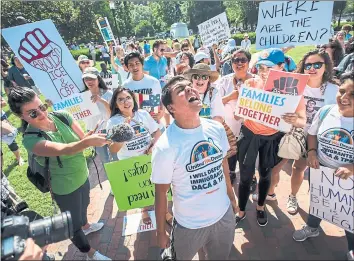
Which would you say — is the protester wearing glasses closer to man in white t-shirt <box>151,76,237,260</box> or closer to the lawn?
man in white t-shirt <box>151,76,237,260</box>

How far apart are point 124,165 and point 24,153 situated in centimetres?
481

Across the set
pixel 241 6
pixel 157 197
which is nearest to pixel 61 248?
pixel 157 197

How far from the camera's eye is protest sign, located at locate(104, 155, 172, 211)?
9.35ft

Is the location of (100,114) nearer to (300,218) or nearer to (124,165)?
(124,165)

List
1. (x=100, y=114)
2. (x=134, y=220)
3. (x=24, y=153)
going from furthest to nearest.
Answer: (x=24, y=153), (x=100, y=114), (x=134, y=220)

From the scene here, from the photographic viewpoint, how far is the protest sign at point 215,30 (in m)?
6.74

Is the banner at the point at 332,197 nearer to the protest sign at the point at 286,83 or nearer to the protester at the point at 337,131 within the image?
the protester at the point at 337,131

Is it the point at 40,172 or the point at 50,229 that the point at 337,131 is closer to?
the point at 50,229

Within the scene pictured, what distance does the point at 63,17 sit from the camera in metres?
31.0

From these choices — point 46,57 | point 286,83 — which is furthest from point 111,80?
point 286,83

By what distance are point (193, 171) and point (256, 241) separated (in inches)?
70.0

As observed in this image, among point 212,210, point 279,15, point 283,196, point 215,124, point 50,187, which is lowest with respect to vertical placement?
point 283,196

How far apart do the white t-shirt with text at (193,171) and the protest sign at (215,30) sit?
17.6 ft

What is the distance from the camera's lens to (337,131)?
233 centimetres
